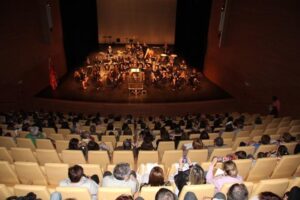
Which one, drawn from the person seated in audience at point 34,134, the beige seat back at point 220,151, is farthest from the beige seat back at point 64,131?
the beige seat back at point 220,151

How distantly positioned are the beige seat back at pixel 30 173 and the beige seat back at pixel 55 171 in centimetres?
13

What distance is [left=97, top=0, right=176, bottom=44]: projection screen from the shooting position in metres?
23.3

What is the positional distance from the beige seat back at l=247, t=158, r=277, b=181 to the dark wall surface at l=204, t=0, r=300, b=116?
6.01m

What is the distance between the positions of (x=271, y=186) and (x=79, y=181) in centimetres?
260

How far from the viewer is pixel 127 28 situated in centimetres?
2397

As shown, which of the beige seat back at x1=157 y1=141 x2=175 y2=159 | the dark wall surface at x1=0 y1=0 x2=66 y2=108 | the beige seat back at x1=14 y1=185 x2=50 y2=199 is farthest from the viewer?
the dark wall surface at x1=0 y1=0 x2=66 y2=108

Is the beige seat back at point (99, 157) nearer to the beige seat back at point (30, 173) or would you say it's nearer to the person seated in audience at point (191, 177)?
the beige seat back at point (30, 173)

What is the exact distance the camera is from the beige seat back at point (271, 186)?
12.9ft

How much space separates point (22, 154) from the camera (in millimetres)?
5812

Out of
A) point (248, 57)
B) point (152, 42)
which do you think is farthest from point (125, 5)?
point (248, 57)

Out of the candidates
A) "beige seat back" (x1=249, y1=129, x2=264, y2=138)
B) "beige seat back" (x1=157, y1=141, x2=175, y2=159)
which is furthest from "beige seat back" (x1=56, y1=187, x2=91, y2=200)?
"beige seat back" (x1=249, y1=129, x2=264, y2=138)

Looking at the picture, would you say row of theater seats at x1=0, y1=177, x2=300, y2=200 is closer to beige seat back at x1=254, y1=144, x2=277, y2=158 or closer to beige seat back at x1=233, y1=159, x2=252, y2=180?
beige seat back at x1=233, y1=159, x2=252, y2=180

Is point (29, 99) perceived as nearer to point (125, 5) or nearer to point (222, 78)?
point (222, 78)

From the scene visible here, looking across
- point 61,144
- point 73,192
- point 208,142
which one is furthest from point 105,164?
point 208,142
